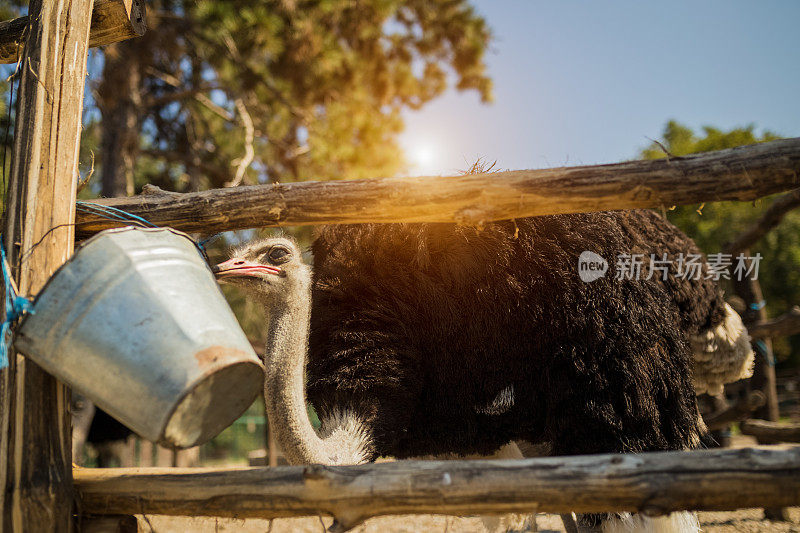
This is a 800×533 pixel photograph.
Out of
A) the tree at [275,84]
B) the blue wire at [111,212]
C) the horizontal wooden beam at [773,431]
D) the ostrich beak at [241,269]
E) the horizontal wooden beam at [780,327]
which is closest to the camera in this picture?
the blue wire at [111,212]

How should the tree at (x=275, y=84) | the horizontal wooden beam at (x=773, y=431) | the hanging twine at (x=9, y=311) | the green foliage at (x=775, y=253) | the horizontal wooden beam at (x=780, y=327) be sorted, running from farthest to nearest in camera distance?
the green foliage at (x=775, y=253), the tree at (x=275, y=84), the horizontal wooden beam at (x=780, y=327), the horizontal wooden beam at (x=773, y=431), the hanging twine at (x=9, y=311)

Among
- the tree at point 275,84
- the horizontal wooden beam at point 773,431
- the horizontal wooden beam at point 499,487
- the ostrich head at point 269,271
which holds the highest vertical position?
the tree at point 275,84

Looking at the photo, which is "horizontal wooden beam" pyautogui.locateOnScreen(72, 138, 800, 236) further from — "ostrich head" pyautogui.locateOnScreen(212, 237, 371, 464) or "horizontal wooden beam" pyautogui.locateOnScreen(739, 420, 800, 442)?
"horizontal wooden beam" pyautogui.locateOnScreen(739, 420, 800, 442)

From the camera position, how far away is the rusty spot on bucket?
1.41 meters

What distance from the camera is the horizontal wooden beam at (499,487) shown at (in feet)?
4.81

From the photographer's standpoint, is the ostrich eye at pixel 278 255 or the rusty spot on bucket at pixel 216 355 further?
the ostrich eye at pixel 278 255

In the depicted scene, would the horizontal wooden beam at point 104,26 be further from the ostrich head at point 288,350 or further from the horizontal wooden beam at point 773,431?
the horizontal wooden beam at point 773,431

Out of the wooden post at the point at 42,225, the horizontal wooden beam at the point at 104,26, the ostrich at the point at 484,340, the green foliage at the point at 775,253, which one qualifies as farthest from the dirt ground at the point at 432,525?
the green foliage at the point at 775,253

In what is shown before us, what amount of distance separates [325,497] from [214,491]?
33 centimetres

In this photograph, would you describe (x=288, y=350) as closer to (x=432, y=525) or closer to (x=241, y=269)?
(x=241, y=269)

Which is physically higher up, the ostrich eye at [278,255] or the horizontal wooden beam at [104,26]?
the horizontal wooden beam at [104,26]

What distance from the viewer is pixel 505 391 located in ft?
8.43

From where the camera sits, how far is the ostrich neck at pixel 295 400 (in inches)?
84.4

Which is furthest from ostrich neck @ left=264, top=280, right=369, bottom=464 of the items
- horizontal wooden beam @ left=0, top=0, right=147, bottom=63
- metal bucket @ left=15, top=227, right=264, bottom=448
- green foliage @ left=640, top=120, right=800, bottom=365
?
Answer: green foliage @ left=640, top=120, right=800, bottom=365
